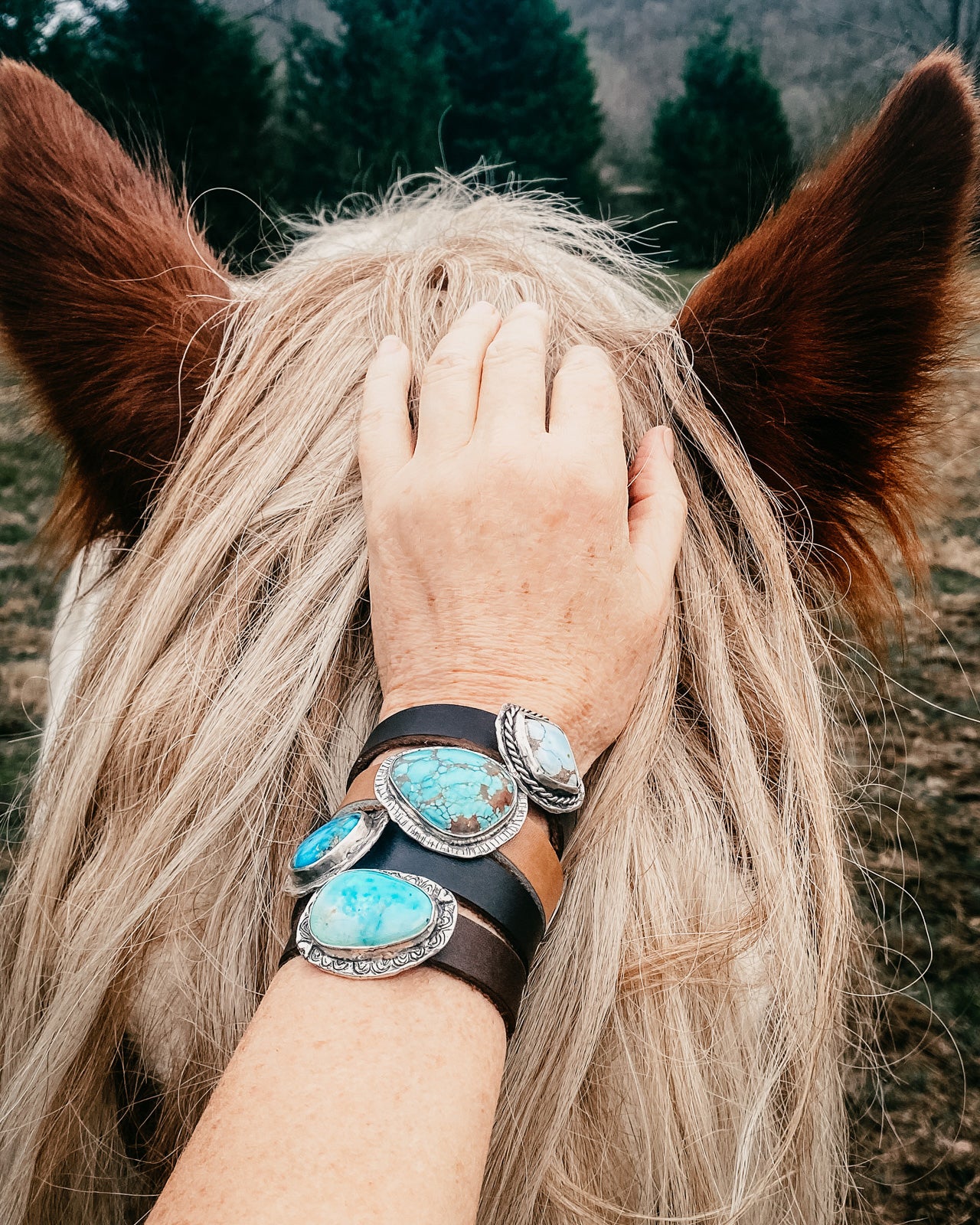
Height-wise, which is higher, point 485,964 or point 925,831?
point 485,964

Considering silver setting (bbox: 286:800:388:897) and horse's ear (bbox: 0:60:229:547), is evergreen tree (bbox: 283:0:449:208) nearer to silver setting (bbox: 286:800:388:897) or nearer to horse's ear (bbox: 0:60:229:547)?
horse's ear (bbox: 0:60:229:547)

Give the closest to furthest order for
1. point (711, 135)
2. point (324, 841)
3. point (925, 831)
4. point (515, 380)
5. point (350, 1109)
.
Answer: point (350, 1109) → point (324, 841) → point (515, 380) → point (925, 831) → point (711, 135)

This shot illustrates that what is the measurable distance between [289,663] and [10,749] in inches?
59.4

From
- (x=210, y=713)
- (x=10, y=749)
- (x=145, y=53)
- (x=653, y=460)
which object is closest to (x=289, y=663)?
(x=210, y=713)

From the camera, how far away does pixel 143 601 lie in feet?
2.37

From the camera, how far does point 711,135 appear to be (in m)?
2.35

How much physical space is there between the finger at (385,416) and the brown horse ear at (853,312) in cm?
31

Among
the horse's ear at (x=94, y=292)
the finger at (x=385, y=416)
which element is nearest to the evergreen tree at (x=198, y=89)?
the horse's ear at (x=94, y=292)

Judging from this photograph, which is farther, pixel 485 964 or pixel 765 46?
pixel 765 46

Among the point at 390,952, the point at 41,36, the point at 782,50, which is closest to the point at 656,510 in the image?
the point at 390,952

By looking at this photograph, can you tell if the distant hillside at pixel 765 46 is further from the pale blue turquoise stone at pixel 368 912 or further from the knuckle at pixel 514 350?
the pale blue turquoise stone at pixel 368 912

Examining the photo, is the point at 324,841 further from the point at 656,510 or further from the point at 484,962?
the point at 656,510

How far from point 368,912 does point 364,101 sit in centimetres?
345

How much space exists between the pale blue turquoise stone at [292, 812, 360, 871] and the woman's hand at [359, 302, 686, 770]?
100mm
